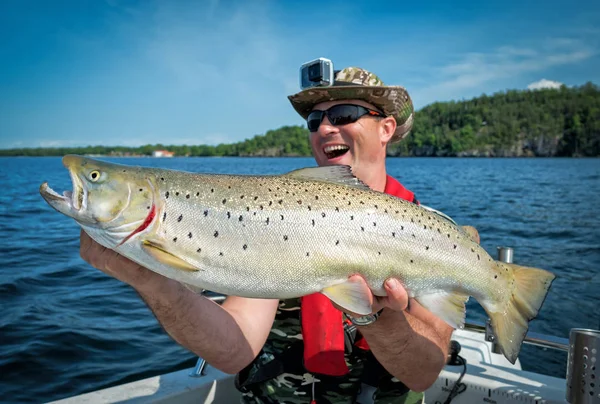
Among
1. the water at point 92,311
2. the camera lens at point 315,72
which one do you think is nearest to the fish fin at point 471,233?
the camera lens at point 315,72

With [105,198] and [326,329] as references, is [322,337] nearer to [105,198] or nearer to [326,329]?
[326,329]

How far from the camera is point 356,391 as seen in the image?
3.23 meters

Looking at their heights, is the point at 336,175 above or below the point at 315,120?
below

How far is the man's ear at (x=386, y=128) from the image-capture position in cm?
398

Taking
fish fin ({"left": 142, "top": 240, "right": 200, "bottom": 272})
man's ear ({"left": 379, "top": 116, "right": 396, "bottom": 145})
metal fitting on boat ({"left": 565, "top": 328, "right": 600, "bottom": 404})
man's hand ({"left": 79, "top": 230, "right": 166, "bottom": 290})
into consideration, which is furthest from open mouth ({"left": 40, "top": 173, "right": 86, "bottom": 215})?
metal fitting on boat ({"left": 565, "top": 328, "right": 600, "bottom": 404})

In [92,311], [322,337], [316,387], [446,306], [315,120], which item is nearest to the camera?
[446,306]

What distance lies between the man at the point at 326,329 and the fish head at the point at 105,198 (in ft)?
0.54

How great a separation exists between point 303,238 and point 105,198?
993mm

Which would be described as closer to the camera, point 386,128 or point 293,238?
point 293,238

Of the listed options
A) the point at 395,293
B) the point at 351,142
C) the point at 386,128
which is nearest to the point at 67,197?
the point at 395,293

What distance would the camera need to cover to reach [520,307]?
2721 millimetres

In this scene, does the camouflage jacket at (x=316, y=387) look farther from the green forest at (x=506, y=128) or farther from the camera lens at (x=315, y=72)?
the green forest at (x=506, y=128)

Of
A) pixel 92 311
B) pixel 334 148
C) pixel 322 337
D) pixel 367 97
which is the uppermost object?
pixel 367 97

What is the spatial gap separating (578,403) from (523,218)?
21380mm
